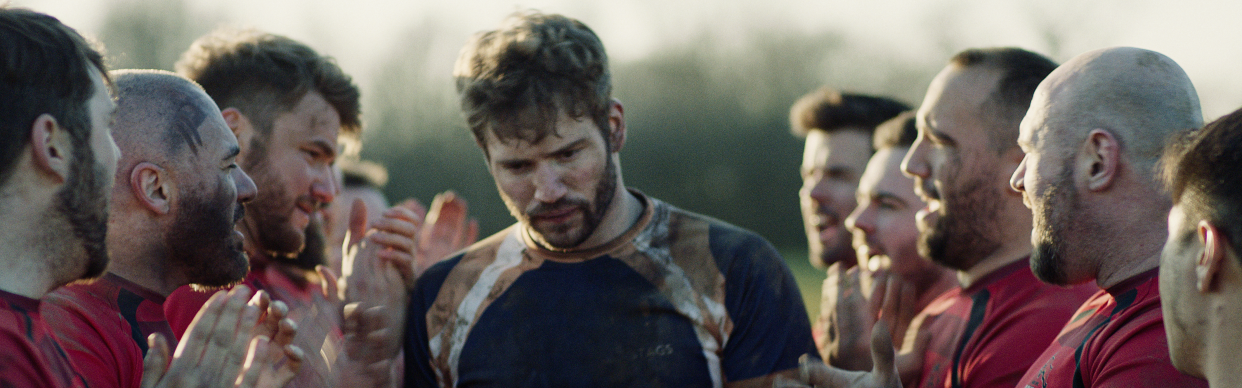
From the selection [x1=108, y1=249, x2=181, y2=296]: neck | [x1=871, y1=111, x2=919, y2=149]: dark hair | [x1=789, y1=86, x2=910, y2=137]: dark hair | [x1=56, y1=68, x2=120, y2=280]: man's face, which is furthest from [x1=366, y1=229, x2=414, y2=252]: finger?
[x1=789, y1=86, x2=910, y2=137]: dark hair

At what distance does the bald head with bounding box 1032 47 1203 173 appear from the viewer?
237 cm

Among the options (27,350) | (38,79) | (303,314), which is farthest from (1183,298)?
(303,314)

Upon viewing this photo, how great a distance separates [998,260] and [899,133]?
63.7 inches

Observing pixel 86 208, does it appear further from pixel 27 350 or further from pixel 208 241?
pixel 208 241

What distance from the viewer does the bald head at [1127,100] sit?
7.78 ft

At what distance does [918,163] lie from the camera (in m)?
3.78

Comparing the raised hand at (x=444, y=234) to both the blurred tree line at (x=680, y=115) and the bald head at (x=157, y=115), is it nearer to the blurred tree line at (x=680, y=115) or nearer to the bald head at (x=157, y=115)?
the bald head at (x=157, y=115)

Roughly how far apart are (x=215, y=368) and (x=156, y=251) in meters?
0.83

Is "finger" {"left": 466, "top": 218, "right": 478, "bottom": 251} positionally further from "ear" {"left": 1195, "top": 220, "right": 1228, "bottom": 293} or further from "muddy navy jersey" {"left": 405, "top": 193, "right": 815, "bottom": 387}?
"ear" {"left": 1195, "top": 220, "right": 1228, "bottom": 293}

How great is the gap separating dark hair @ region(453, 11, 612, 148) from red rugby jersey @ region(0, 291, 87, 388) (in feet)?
4.87

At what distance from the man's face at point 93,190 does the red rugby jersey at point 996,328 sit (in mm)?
2678

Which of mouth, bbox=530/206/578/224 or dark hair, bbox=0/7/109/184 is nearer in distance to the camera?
dark hair, bbox=0/7/109/184

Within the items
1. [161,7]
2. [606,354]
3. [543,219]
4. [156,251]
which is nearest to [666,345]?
[606,354]

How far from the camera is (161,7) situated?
1012 inches
